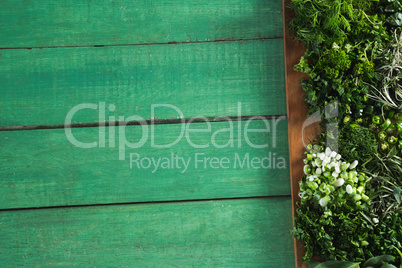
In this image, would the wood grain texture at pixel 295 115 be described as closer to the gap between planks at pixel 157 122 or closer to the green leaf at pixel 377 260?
the gap between planks at pixel 157 122

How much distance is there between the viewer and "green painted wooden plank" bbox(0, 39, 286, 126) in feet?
3.33

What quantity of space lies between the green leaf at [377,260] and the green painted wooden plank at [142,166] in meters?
0.30

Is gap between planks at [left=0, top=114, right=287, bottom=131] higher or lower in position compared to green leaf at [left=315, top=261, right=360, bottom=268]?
higher

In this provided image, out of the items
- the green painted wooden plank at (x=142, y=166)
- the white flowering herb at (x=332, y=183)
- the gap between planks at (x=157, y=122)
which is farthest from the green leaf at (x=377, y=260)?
the gap between planks at (x=157, y=122)

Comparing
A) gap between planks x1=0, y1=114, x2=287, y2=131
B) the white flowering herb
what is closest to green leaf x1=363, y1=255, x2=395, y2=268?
the white flowering herb

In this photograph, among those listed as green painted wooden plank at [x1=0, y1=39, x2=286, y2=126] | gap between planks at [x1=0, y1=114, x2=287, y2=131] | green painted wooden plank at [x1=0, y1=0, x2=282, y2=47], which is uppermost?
green painted wooden plank at [x1=0, y1=0, x2=282, y2=47]

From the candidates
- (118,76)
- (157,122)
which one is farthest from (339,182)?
(118,76)

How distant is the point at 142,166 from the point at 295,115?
1.74 feet

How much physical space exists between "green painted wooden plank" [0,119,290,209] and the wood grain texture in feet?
0.10

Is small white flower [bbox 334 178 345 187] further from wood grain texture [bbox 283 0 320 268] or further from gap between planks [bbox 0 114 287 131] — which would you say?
gap between planks [bbox 0 114 287 131]

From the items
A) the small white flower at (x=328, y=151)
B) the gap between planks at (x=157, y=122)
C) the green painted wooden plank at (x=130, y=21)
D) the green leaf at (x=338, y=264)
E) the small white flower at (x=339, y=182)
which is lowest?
the green leaf at (x=338, y=264)

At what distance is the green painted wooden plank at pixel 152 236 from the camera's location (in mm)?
1007

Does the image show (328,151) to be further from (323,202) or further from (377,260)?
(377,260)

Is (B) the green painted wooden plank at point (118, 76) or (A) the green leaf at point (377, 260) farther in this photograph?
(B) the green painted wooden plank at point (118, 76)
